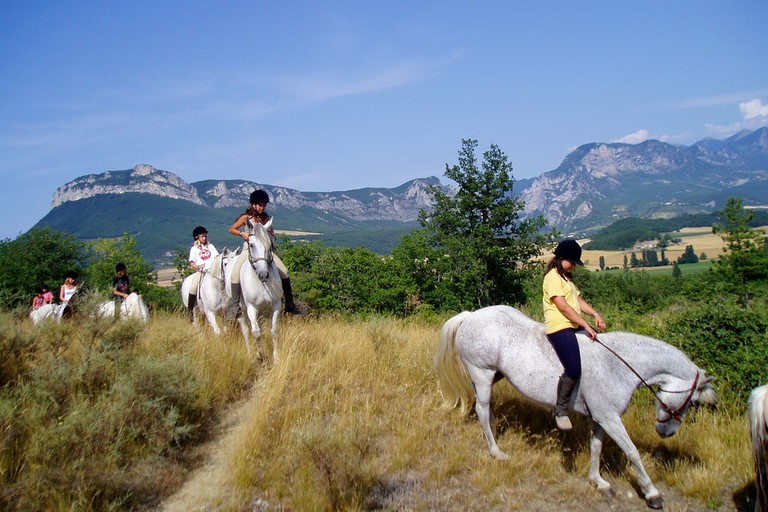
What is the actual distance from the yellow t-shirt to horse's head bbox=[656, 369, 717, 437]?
3.42ft

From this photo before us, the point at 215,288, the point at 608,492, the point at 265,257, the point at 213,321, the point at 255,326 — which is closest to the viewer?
the point at 608,492

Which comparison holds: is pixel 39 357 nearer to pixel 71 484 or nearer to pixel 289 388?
pixel 71 484

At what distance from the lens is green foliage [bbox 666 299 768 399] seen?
6.15 meters

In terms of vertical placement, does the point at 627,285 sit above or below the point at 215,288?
below

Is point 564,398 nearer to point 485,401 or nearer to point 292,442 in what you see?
point 485,401

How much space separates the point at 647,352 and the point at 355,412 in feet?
11.2

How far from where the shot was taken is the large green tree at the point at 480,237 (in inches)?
962

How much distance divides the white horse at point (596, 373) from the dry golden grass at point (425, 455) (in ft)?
1.21

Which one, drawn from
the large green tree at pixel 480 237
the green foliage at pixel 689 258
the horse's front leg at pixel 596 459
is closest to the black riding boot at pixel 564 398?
the horse's front leg at pixel 596 459

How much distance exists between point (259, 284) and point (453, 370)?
385 cm

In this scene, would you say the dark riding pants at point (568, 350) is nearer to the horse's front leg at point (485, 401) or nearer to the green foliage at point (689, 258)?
the horse's front leg at point (485, 401)

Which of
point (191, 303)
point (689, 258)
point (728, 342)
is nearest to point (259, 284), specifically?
point (191, 303)

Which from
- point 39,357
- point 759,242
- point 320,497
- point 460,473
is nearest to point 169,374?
point 39,357

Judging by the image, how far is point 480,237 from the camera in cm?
2711
